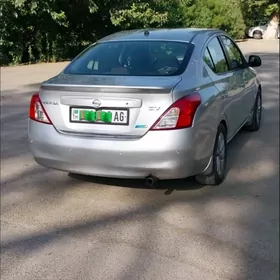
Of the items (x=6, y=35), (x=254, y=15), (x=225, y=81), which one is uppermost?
(x=225, y=81)

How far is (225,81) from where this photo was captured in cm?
514

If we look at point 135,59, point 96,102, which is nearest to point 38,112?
point 96,102

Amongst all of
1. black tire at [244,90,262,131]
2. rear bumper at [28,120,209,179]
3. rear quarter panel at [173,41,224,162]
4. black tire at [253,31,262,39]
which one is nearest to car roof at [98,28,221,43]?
rear quarter panel at [173,41,224,162]

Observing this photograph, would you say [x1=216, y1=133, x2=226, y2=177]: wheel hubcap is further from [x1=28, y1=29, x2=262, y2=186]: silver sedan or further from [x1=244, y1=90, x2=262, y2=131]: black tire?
[x1=244, y1=90, x2=262, y2=131]: black tire

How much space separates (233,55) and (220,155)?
5.83 ft

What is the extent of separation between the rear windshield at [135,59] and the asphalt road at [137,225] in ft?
3.89

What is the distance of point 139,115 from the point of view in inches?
157

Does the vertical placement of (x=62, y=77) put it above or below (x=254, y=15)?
above

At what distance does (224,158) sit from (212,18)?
27213 mm

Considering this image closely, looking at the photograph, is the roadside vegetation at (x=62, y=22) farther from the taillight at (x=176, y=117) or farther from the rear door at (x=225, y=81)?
the taillight at (x=176, y=117)

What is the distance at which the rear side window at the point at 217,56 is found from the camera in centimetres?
513

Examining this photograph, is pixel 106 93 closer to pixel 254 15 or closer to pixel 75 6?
pixel 75 6

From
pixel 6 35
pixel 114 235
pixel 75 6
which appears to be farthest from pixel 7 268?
pixel 75 6

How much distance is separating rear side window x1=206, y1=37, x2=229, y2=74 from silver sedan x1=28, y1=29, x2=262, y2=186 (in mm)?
116
